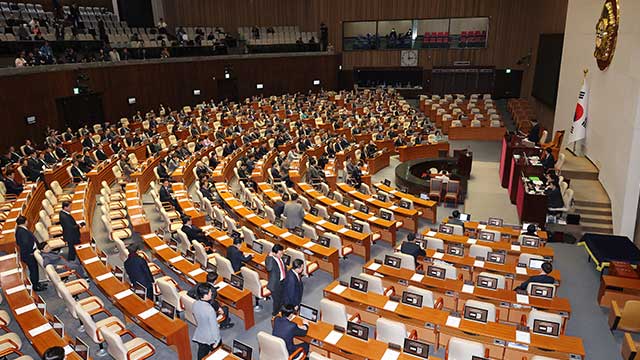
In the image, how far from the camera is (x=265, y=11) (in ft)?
136

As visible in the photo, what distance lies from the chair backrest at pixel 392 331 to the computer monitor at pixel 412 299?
3.46ft

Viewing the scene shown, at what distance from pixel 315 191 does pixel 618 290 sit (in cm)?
938

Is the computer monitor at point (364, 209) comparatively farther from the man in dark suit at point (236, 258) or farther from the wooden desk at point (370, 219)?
the man in dark suit at point (236, 258)

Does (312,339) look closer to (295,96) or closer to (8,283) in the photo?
(8,283)

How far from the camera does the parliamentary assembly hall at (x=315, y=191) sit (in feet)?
27.5

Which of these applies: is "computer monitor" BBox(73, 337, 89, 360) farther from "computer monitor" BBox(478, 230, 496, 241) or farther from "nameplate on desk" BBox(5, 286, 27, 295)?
"computer monitor" BBox(478, 230, 496, 241)

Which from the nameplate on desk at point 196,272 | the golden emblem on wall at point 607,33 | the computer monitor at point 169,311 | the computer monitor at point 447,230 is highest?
the golden emblem on wall at point 607,33

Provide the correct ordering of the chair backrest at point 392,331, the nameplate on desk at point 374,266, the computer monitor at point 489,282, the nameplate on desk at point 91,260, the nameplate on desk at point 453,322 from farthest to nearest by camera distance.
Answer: the nameplate on desk at point 374,266, the nameplate on desk at point 91,260, the computer monitor at point 489,282, the nameplate on desk at point 453,322, the chair backrest at point 392,331

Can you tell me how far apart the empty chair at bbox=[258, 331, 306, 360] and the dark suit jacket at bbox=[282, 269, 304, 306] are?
4.84ft

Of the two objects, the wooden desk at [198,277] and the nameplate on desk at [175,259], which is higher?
the nameplate on desk at [175,259]

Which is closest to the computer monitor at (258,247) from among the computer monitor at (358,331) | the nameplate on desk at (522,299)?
the computer monitor at (358,331)

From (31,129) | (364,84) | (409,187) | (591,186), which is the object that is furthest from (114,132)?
(364,84)

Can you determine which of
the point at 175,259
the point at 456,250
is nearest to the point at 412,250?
the point at 456,250

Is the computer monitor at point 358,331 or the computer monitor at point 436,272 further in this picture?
the computer monitor at point 436,272
